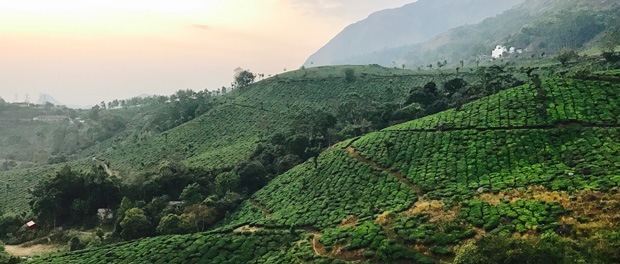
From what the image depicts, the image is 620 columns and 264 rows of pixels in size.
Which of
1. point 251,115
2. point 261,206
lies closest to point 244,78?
point 251,115

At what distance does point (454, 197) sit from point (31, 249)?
6347cm

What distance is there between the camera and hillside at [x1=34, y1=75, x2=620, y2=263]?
1554 inches

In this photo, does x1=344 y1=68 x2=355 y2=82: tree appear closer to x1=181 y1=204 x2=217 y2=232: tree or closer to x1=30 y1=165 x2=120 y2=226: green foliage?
x1=30 y1=165 x2=120 y2=226: green foliage

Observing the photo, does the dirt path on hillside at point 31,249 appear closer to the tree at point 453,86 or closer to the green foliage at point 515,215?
the green foliage at point 515,215

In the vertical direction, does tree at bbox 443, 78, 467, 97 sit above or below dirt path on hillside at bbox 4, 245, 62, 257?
above

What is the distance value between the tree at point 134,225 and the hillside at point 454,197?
8.37m

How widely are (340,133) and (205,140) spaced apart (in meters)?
41.5

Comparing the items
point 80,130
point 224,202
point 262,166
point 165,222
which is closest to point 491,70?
point 262,166

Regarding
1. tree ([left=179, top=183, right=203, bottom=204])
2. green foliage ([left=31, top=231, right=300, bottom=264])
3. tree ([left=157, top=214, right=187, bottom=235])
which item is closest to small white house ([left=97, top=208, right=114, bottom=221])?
tree ([left=179, top=183, right=203, bottom=204])

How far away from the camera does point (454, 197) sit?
49156 millimetres

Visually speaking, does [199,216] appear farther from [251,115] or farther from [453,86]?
[251,115]

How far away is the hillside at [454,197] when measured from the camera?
1554 inches

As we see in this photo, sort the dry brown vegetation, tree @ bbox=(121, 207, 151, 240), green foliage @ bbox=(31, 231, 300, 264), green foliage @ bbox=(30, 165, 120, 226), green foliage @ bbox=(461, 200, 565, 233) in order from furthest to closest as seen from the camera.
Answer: green foliage @ bbox=(30, 165, 120, 226) < tree @ bbox=(121, 207, 151, 240) < green foliage @ bbox=(31, 231, 300, 264) < the dry brown vegetation < green foliage @ bbox=(461, 200, 565, 233)

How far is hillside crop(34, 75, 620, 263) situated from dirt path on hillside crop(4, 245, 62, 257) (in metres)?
14.3
